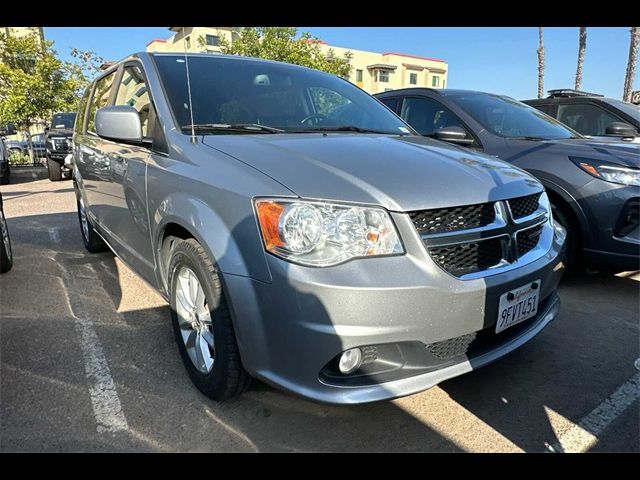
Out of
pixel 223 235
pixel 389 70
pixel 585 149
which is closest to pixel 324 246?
pixel 223 235

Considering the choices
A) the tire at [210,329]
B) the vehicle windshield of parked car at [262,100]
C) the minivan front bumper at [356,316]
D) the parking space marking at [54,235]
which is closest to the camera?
the minivan front bumper at [356,316]

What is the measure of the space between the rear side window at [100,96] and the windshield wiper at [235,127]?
1.60 metres

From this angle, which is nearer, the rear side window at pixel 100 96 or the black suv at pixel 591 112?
the rear side window at pixel 100 96

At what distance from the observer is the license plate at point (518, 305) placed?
2.02 meters

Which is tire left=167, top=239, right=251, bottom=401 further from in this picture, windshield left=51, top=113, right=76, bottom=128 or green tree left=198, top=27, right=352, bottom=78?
green tree left=198, top=27, right=352, bottom=78

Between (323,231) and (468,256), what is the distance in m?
0.65

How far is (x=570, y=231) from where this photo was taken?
12.2 ft

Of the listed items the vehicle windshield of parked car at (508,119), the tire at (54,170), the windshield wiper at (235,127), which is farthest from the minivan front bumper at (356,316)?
the tire at (54,170)

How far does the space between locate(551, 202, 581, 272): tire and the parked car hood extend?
441mm

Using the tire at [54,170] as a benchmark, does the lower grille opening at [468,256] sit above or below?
above

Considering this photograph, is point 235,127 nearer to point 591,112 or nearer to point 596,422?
point 596,422

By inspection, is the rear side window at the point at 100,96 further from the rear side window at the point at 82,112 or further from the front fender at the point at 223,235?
the front fender at the point at 223,235

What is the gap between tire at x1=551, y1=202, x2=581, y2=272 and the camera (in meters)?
3.69
